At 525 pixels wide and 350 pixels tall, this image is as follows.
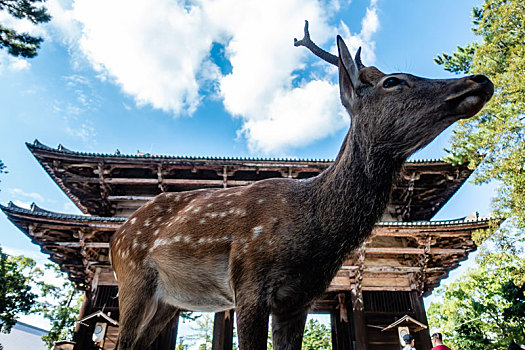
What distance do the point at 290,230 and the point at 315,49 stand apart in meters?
1.78

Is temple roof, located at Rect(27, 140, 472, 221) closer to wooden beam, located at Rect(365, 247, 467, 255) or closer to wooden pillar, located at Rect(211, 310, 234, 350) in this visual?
wooden beam, located at Rect(365, 247, 467, 255)

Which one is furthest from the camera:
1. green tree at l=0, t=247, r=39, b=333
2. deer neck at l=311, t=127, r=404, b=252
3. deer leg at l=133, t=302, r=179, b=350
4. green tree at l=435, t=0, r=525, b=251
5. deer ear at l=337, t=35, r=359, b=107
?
green tree at l=0, t=247, r=39, b=333

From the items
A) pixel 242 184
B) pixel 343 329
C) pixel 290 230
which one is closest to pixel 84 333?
pixel 242 184

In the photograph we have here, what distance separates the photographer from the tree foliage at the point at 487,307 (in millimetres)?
9922

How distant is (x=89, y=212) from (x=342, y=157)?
11953 mm

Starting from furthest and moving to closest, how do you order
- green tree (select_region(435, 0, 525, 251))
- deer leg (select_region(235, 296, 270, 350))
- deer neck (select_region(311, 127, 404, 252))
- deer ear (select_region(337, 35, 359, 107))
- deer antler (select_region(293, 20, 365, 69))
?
green tree (select_region(435, 0, 525, 251)) → deer antler (select_region(293, 20, 365, 69)) → deer ear (select_region(337, 35, 359, 107)) → deer neck (select_region(311, 127, 404, 252)) → deer leg (select_region(235, 296, 270, 350))

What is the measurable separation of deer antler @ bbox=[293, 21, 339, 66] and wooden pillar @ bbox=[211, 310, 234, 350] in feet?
26.0

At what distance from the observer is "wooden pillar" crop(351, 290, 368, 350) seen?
29.3 ft

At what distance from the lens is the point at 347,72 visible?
2039 mm

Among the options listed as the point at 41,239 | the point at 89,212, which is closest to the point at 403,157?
the point at 41,239

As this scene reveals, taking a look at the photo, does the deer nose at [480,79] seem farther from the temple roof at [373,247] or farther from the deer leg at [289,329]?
the temple roof at [373,247]

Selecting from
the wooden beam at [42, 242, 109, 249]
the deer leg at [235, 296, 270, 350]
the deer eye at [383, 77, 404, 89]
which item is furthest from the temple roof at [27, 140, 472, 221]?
the deer leg at [235, 296, 270, 350]

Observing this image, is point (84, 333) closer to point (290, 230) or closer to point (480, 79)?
→ point (290, 230)

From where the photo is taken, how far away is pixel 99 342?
9367 mm
